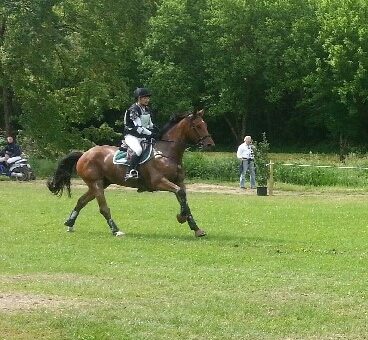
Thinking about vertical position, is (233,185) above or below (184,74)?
below

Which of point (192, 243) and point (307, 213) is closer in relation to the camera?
point (192, 243)

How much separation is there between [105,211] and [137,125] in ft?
6.12

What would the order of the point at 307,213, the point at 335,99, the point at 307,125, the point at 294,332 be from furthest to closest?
the point at 307,125, the point at 335,99, the point at 307,213, the point at 294,332

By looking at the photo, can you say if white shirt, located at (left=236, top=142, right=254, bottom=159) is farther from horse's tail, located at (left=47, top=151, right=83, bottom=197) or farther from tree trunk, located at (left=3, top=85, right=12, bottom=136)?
horse's tail, located at (left=47, top=151, right=83, bottom=197)

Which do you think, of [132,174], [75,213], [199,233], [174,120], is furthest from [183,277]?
[75,213]

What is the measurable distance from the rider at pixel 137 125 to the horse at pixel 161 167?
21 cm

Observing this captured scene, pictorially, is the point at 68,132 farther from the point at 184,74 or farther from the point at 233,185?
the point at 184,74

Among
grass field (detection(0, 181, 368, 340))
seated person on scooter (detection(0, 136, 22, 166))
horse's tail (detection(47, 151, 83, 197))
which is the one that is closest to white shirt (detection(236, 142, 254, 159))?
seated person on scooter (detection(0, 136, 22, 166))

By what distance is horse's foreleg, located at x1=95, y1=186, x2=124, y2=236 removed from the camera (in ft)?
57.4

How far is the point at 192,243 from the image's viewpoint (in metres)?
16.1

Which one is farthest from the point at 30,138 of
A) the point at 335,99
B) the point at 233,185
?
the point at 335,99

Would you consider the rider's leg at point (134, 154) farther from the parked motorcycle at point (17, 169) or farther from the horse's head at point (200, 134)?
the parked motorcycle at point (17, 169)

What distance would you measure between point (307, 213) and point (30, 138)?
74.6 feet

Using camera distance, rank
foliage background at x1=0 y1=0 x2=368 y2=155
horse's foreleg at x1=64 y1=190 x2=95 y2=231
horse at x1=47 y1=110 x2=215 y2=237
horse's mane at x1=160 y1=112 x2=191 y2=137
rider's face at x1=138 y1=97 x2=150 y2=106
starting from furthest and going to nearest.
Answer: foliage background at x1=0 y1=0 x2=368 y2=155 < horse's foreleg at x1=64 y1=190 x2=95 y2=231 < horse's mane at x1=160 y1=112 x2=191 y2=137 < horse at x1=47 y1=110 x2=215 y2=237 < rider's face at x1=138 y1=97 x2=150 y2=106
